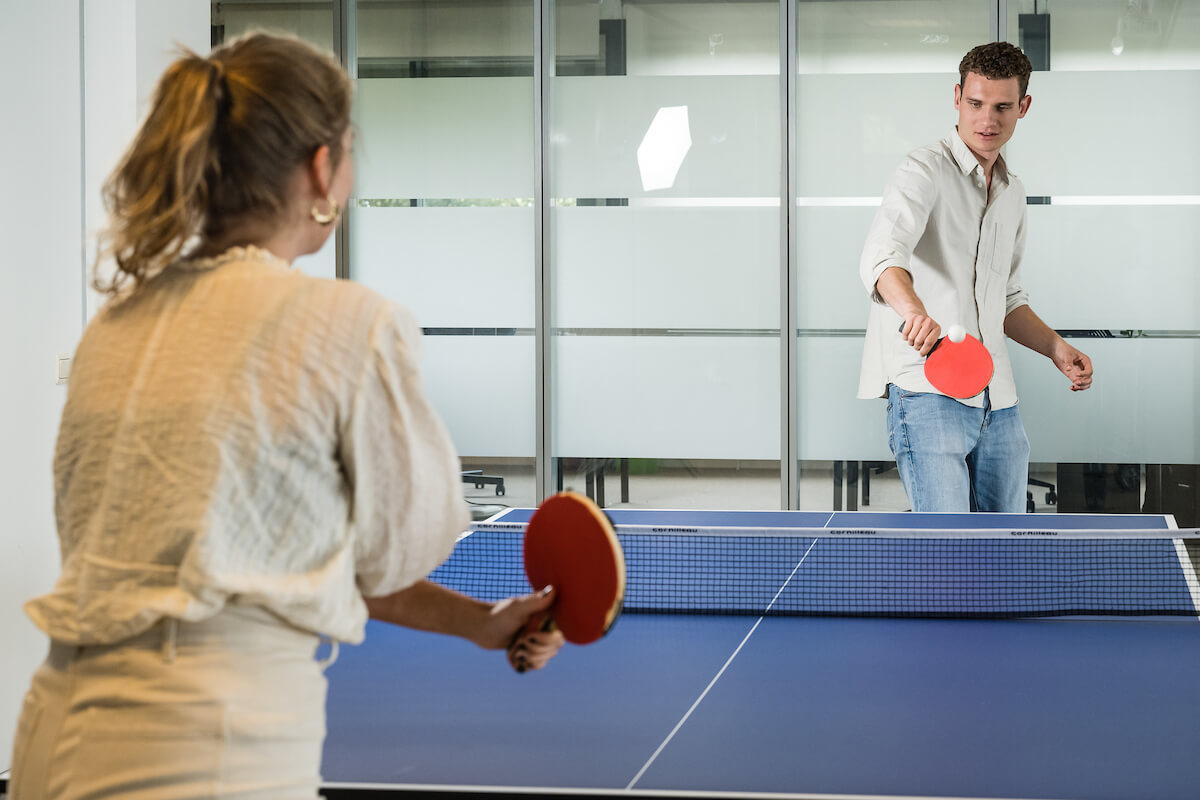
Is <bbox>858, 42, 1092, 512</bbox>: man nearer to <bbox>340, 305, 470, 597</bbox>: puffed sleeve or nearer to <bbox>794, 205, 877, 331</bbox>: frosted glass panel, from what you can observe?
<bbox>794, 205, 877, 331</bbox>: frosted glass panel

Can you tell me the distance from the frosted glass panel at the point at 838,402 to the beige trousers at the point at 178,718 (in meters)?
5.22

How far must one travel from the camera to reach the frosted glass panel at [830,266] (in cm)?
600

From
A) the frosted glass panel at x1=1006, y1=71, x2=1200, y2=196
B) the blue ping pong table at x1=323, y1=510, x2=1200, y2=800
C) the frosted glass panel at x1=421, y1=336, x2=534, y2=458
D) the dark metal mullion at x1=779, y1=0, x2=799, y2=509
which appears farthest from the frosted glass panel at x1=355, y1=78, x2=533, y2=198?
the blue ping pong table at x1=323, y1=510, x2=1200, y2=800

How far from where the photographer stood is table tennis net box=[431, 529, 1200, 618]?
2.50 metres

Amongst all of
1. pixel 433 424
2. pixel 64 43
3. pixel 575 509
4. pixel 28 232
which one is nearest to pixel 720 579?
pixel 575 509

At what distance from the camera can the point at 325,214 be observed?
115cm

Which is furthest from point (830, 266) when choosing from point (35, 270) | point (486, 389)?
point (35, 270)

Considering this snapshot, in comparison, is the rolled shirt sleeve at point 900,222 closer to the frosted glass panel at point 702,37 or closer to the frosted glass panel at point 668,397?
the frosted glass panel at point 668,397

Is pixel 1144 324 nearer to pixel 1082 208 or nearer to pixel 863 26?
pixel 1082 208

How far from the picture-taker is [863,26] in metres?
5.97

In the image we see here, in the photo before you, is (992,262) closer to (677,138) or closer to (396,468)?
(677,138)

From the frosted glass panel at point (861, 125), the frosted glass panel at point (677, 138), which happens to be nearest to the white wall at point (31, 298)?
the frosted glass panel at point (677, 138)

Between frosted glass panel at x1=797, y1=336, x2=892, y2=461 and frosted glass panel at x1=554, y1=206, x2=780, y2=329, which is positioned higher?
frosted glass panel at x1=554, y1=206, x2=780, y2=329

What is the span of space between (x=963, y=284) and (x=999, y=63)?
0.67m
